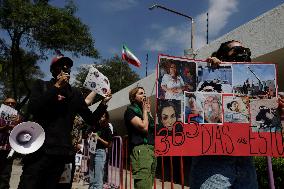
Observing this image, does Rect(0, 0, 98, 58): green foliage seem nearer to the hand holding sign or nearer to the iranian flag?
the iranian flag

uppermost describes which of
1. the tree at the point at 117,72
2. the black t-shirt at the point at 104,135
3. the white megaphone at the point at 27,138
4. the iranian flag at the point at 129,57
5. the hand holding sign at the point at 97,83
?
the tree at the point at 117,72

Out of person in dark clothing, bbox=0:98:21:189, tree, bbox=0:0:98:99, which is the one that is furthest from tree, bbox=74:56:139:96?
person in dark clothing, bbox=0:98:21:189

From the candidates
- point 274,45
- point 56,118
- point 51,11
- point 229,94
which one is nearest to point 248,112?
point 229,94

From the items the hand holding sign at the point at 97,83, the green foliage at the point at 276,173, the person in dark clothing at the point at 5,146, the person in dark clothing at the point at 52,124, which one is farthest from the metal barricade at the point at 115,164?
the person in dark clothing at the point at 52,124

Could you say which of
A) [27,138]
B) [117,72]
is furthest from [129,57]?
[117,72]

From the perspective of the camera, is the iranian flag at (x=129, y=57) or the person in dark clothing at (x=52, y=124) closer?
the person in dark clothing at (x=52, y=124)

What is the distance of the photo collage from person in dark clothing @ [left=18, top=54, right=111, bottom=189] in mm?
971

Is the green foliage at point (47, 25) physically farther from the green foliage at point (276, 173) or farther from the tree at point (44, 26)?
the green foliage at point (276, 173)

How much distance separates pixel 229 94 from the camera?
2.80 meters

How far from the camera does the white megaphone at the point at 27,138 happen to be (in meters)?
3.25

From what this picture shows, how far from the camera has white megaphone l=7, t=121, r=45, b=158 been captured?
325 cm

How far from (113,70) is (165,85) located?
5735 cm

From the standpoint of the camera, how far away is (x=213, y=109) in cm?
278

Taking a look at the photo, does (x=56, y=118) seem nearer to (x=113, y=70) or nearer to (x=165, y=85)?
(x=165, y=85)
